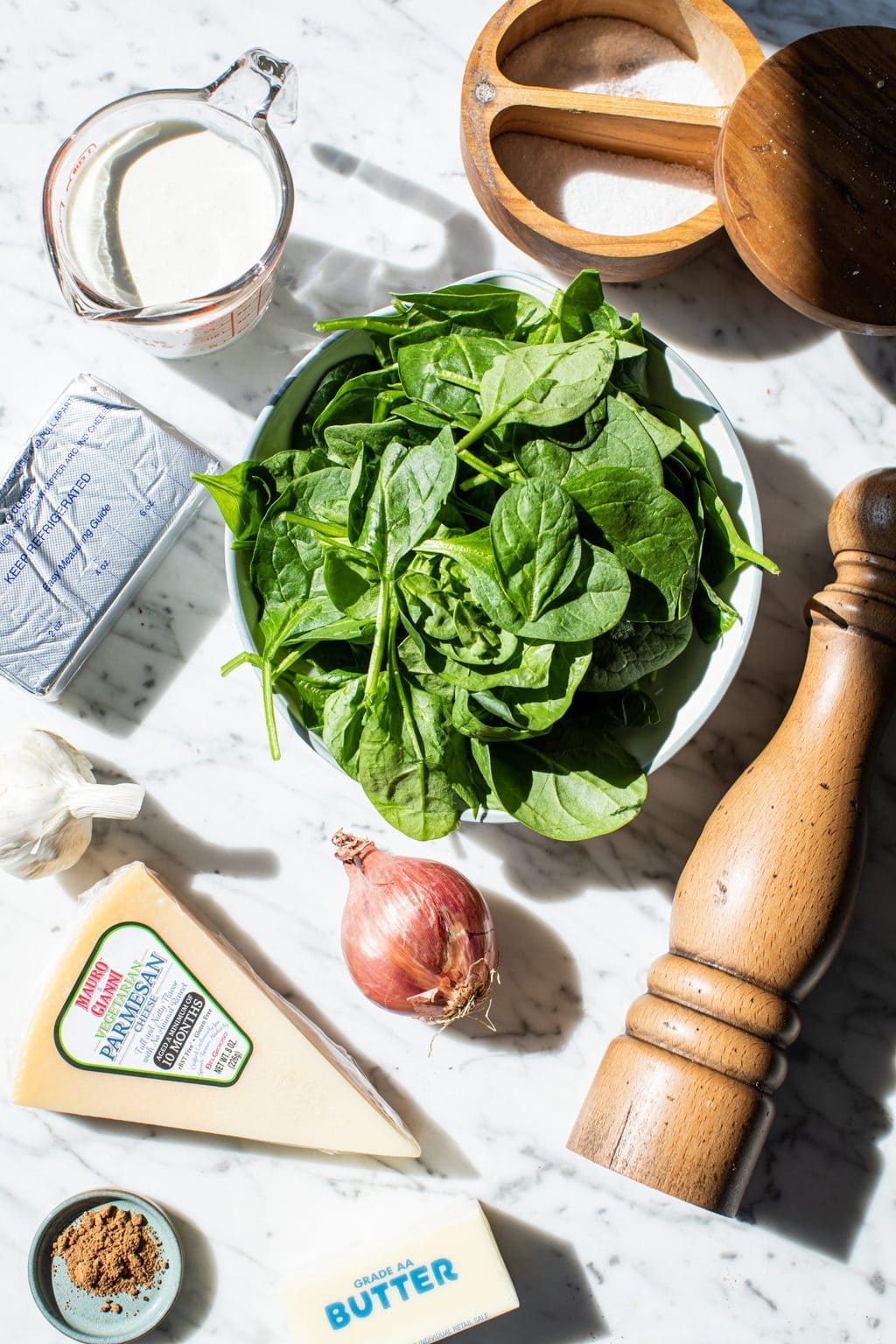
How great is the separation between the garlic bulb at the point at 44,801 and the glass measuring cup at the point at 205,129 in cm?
33

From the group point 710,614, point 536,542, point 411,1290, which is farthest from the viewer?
point 411,1290

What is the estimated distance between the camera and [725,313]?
2.95 feet

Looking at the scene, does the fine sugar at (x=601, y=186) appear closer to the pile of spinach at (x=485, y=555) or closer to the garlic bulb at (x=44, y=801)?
the pile of spinach at (x=485, y=555)

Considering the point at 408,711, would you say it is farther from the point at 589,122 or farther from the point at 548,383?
the point at 589,122

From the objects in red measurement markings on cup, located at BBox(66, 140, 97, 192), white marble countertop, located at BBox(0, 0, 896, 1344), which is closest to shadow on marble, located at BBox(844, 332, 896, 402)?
white marble countertop, located at BBox(0, 0, 896, 1344)

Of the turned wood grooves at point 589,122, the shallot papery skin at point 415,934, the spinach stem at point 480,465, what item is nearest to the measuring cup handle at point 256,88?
the turned wood grooves at point 589,122

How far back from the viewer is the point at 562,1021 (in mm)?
901

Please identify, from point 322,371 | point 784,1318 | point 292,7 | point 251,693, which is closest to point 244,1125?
point 251,693

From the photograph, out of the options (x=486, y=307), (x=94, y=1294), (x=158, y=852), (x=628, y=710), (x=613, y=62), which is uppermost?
(x=613, y=62)

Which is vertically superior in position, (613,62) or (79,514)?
(613,62)

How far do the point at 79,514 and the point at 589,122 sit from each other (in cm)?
50

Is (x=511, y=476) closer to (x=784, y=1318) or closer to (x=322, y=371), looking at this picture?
(x=322, y=371)

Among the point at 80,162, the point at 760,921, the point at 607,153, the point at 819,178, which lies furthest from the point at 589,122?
the point at 760,921

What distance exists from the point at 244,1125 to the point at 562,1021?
28cm
